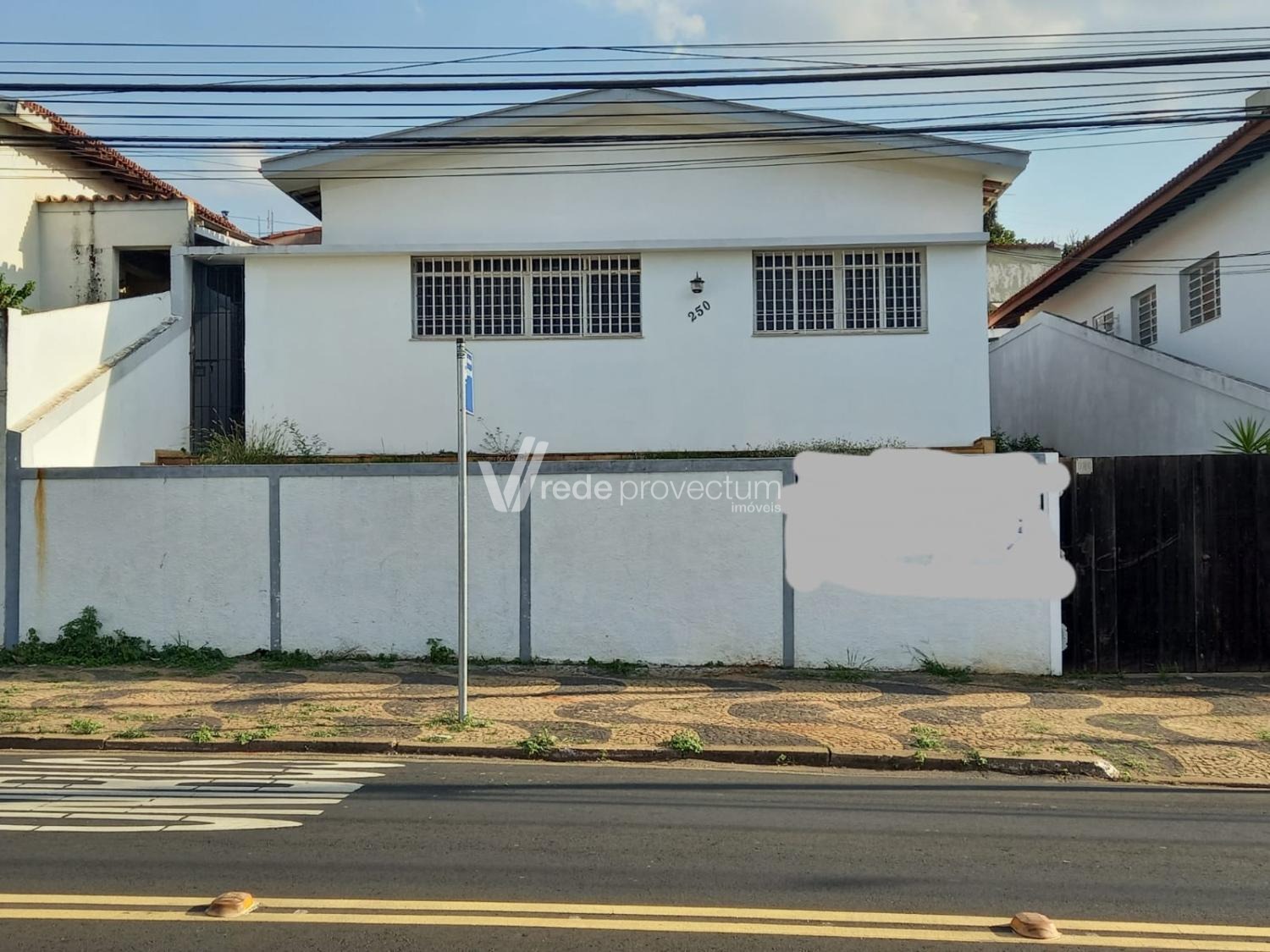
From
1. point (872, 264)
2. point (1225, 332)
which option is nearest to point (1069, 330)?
point (1225, 332)

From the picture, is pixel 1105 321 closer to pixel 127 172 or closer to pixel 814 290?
pixel 814 290

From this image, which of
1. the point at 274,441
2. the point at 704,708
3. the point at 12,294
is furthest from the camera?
the point at 12,294

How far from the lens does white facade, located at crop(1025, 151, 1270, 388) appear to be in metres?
14.3

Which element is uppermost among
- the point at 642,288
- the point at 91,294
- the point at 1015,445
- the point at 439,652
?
the point at 91,294

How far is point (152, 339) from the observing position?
556 inches

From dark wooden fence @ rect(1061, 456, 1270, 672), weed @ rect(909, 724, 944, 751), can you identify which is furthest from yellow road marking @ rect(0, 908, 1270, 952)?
dark wooden fence @ rect(1061, 456, 1270, 672)

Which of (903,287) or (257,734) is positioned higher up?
(903,287)

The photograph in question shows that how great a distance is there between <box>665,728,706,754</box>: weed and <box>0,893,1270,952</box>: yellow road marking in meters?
3.14

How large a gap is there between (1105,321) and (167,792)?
19157 millimetres

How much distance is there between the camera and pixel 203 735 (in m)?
7.94

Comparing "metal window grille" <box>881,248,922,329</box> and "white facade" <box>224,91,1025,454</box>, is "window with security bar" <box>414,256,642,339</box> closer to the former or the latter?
"white facade" <box>224,91,1025,454</box>

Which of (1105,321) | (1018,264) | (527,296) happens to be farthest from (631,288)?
(1018,264)

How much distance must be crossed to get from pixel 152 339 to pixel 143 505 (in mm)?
4153

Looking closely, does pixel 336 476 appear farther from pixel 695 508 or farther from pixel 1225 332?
pixel 1225 332
